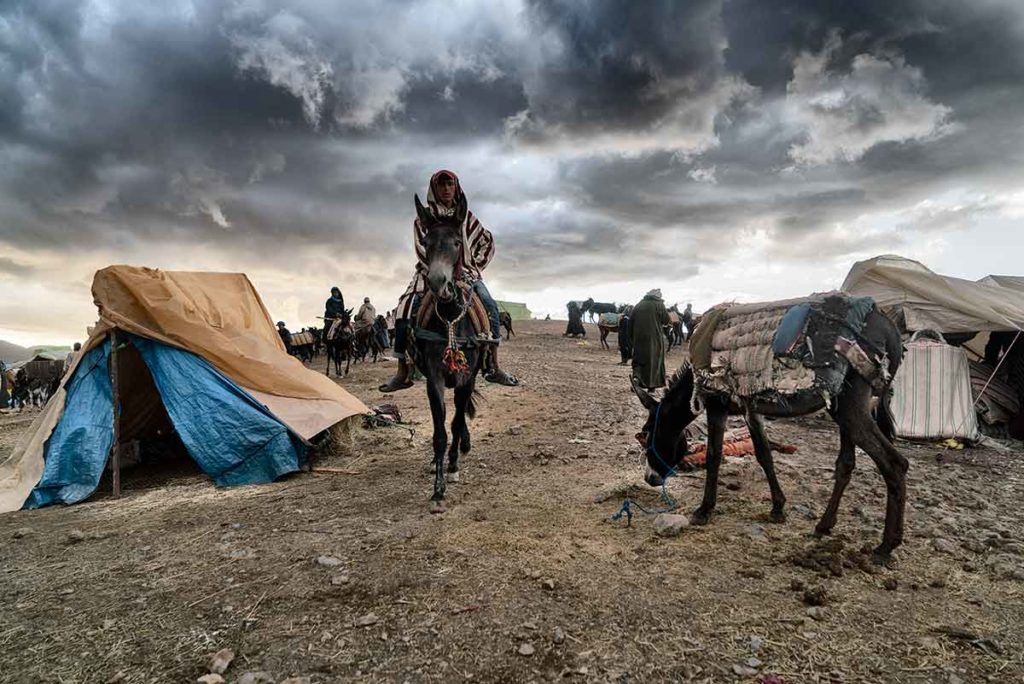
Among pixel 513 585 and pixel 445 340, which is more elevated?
pixel 445 340

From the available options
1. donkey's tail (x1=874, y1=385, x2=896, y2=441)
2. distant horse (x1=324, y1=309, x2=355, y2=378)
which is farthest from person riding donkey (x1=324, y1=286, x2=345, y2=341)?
donkey's tail (x1=874, y1=385, x2=896, y2=441)

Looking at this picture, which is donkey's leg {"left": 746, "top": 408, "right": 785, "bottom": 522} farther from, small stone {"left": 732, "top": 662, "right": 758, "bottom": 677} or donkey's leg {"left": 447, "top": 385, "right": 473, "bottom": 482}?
donkey's leg {"left": 447, "top": 385, "right": 473, "bottom": 482}

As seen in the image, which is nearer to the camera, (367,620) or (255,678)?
(255,678)

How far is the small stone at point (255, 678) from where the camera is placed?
8.89ft

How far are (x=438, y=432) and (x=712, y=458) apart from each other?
118 inches

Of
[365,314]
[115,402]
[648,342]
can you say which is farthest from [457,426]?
[365,314]

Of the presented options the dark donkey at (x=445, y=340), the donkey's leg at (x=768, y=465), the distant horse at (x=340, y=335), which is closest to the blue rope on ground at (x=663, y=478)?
the donkey's leg at (x=768, y=465)

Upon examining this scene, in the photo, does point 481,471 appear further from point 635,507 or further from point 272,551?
point 272,551

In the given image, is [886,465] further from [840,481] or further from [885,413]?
[885,413]

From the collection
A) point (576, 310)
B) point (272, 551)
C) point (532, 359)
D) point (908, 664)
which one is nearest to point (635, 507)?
point (908, 664)

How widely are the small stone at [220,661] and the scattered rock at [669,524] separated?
341 cm

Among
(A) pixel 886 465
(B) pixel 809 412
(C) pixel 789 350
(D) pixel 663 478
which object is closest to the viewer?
(A) pixel 886 465

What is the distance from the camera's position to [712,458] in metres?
4.89

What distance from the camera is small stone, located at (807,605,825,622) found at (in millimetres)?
3215
